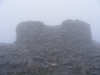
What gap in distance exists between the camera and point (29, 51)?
1093 cm

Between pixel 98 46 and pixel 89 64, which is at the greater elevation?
pixel 98 46

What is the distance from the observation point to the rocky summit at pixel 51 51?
9.63 metres

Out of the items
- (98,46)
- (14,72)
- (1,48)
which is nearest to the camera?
(14,72)

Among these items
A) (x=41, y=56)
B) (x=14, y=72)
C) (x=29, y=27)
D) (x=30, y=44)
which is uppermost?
(x=29, y=27)

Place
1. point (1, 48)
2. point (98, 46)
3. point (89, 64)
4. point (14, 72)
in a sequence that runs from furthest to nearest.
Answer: point (98, 46), point (1, 48), point (89, 64), point (14, 72)

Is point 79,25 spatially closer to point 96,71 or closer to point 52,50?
point 52,50

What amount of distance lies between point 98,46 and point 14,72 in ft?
21.9

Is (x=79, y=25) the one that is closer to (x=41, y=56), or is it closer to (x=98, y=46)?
(x=98, y=46)

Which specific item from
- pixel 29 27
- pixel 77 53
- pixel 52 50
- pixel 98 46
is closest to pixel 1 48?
pixel 29 27

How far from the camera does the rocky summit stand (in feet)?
31.6

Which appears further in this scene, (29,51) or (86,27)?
(86,27)

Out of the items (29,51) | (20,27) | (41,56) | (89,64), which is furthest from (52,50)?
(20,27)

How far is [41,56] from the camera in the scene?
10602 millimetres

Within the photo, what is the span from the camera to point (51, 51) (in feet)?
36.0
